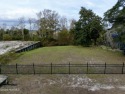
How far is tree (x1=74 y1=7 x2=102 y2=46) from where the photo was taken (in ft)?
106

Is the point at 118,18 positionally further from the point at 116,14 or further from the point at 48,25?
the point at 48,25

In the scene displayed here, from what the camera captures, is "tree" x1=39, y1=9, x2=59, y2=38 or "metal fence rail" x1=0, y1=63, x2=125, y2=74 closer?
"metal fence rail" x1=0, y1=63, x2=125, y2=74

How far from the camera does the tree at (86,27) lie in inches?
1277

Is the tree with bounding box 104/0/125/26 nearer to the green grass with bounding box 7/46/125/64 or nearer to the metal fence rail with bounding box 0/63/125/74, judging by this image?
the green grass with bounding box 7/46/125/64

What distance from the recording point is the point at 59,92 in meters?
12.6

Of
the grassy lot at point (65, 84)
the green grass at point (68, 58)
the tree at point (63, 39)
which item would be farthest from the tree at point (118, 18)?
the tree at point (63, 39)

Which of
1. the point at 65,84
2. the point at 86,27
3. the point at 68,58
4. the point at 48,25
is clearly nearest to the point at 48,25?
the point at 48,25

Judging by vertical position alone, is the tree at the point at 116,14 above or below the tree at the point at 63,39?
above

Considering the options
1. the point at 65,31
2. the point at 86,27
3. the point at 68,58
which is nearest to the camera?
the point at 68,58

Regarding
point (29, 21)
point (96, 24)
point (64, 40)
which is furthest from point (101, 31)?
point (29, 21)

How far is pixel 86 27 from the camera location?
3250 cm

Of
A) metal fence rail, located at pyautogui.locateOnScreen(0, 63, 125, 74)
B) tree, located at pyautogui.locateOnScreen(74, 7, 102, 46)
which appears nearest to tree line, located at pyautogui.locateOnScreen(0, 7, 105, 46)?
tree, located at pyautogui.locateOnScreen(74, 7, 102, 46)

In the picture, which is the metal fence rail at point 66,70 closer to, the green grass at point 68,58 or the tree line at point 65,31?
the green grass at point 68,58

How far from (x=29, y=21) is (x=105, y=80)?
53.7 metres
